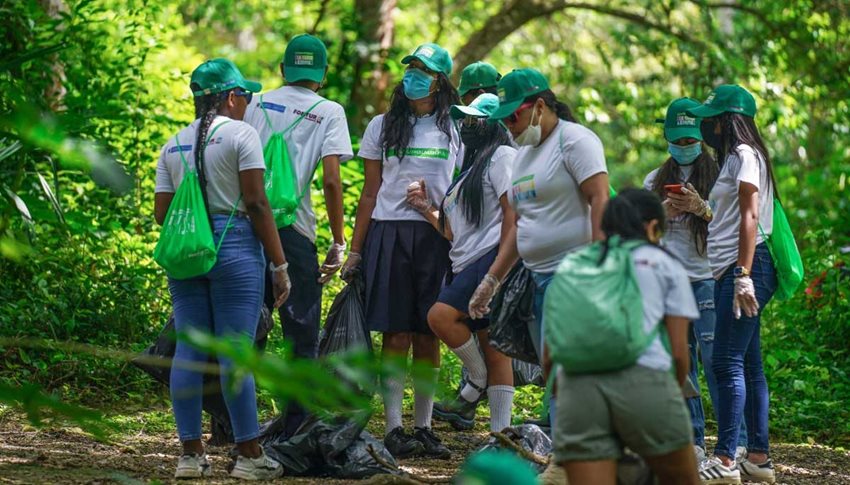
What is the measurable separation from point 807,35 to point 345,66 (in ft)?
17.9

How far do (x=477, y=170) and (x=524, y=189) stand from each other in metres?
1.08

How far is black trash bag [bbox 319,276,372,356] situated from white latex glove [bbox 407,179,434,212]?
56 centimetres

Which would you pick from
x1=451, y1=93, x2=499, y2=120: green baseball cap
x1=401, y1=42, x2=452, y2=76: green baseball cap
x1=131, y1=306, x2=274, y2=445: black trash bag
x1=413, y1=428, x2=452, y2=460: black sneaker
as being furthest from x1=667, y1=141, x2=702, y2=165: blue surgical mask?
x1=131, y1=306, x2=274, y2=445: black trash bag

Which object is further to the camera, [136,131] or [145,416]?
[136,131]

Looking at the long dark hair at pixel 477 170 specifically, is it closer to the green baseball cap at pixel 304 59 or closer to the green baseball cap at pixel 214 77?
the green baseball cap at pixel 304 59

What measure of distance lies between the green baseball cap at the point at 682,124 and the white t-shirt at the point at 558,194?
50.0 inches

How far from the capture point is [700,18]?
15.2 metres

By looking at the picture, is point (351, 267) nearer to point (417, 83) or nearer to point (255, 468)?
point (417, 83)

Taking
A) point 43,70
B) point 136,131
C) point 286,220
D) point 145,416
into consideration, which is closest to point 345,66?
point 136,131

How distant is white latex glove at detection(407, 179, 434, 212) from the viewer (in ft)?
21.1

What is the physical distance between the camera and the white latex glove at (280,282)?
5.72 m

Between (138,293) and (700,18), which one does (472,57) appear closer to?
(700,18)

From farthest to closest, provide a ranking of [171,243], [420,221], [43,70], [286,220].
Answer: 1. [43,70]
2. [420,221]
3. [286,220]
4. [171,243]

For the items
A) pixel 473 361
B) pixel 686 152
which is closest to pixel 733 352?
pixel 686 152
